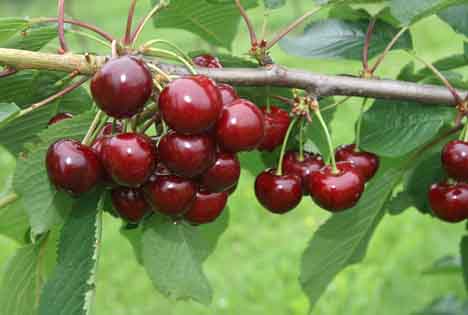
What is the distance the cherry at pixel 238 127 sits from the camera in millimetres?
1224

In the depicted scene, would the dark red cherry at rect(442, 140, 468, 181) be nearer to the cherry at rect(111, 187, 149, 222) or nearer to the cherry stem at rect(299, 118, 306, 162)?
the cherry stem at rect(299, 118, 306, 162)

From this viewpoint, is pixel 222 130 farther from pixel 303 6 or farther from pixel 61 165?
pixel 303 6

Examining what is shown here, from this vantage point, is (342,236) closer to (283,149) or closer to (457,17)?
(283,149)

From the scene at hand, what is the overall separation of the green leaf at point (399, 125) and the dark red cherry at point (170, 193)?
569mm

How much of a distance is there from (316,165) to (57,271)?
2.06ft

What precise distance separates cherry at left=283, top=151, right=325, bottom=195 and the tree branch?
169mm

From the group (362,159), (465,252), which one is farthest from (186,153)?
(465,252)

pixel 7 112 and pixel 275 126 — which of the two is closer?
pixel 7 112

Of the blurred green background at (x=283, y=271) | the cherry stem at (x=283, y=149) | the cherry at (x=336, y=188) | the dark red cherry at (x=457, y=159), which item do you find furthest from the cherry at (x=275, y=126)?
the blurred green background at (x=283, y=271)

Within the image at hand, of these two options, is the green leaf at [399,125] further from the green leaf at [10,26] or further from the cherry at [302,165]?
the green leaf at [10,26]

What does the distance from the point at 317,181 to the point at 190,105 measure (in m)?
0.42

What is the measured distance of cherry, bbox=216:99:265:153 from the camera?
1224mm

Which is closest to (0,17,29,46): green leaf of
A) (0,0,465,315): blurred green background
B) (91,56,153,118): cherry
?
(91,56,153,118): cherry

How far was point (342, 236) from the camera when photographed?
191 cm
